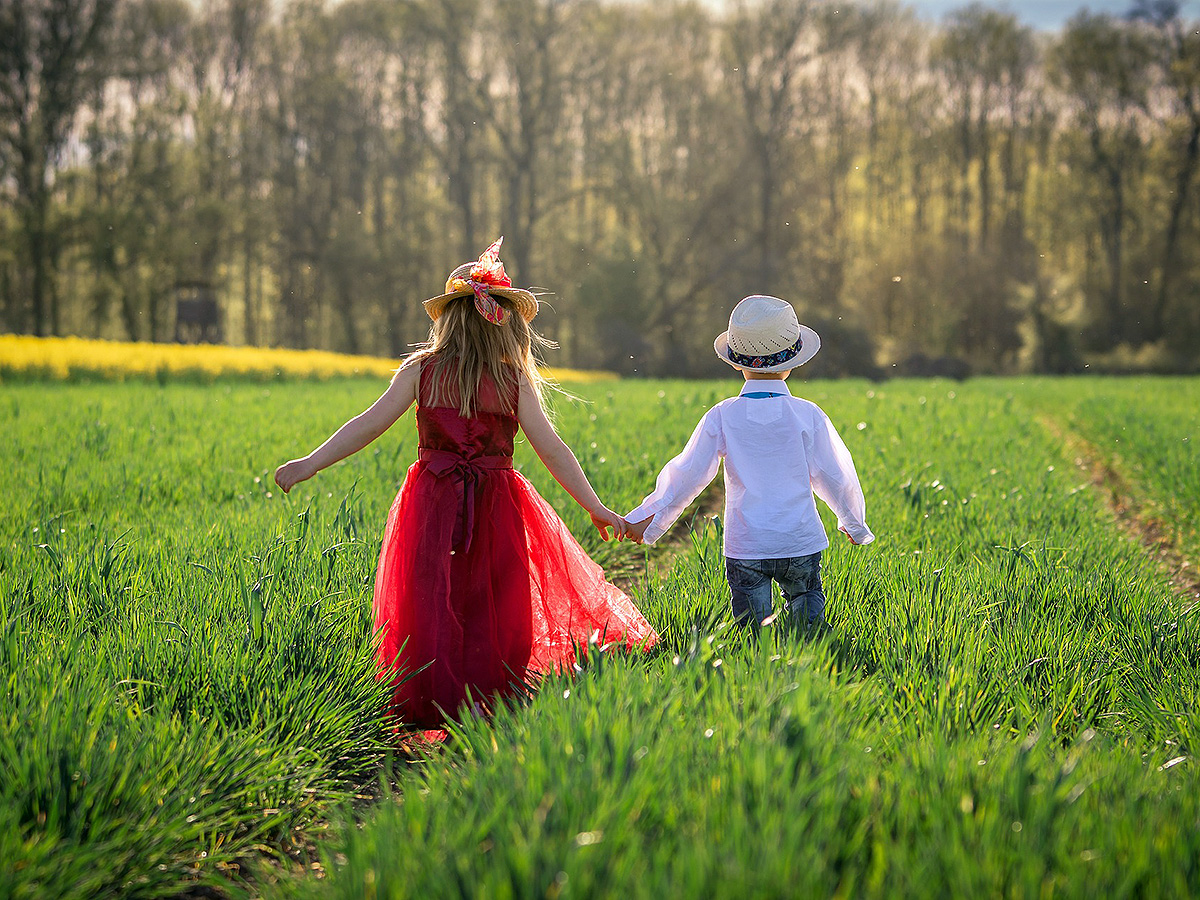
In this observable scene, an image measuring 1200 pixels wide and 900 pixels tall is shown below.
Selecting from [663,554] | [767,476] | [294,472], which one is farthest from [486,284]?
[663,554]

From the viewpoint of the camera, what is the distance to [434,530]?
327cm

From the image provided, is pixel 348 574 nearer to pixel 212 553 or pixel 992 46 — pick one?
pixel 212 553

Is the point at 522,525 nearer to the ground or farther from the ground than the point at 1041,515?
farther from the ground

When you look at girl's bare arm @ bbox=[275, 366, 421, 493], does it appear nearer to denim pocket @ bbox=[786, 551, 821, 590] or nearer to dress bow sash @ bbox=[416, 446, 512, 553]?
dress bow sash @ bbox=[416, 446, 512, 553]

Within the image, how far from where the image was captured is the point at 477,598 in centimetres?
329

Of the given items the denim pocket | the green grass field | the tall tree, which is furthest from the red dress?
the tall tree

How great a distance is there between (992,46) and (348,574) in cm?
4034

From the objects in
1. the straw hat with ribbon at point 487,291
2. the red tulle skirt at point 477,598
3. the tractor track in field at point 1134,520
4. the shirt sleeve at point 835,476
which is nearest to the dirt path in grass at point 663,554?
the red tulle skirt at point 477,598

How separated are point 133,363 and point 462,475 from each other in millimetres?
16629

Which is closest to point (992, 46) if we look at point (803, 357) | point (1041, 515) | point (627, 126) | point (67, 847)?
point (627, 126)

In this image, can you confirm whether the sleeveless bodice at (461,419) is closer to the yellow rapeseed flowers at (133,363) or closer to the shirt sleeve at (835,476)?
the shirt sleeve at (835,476)

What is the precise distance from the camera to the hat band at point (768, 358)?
321 centimetres

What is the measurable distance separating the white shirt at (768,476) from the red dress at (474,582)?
1.52 feet

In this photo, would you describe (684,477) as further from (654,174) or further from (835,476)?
(654,174)
